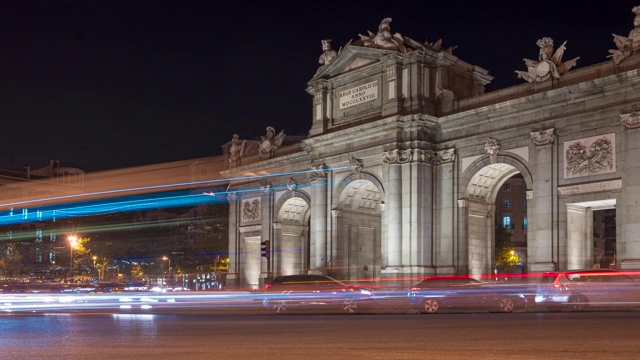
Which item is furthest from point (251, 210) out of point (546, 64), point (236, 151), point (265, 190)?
point (546, 64)

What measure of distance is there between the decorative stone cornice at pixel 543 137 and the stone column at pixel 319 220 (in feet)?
45.1

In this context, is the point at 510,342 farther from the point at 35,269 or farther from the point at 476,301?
the point at 35,269

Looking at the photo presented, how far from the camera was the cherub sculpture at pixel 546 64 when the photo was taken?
115 feet

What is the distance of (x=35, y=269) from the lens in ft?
274

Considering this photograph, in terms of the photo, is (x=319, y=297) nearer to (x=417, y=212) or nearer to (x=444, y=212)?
(x=417, y=212)

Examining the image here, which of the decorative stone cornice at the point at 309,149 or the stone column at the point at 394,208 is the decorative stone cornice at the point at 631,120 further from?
the decorative stone cornice at the point at 309,149

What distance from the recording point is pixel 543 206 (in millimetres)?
34969

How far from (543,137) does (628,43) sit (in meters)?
5.54

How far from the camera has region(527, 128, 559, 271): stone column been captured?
1356 inches

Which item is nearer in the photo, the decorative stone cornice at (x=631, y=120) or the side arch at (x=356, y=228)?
the decorative stone cornice at (x=631, y=120)

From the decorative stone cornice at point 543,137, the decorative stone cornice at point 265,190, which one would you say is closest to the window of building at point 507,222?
the decorative stone cornice at point 265,190

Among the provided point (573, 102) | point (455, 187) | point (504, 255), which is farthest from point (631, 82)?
point (504, 255)

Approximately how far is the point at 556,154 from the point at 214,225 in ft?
136

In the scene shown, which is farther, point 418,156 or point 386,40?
point 386,40
